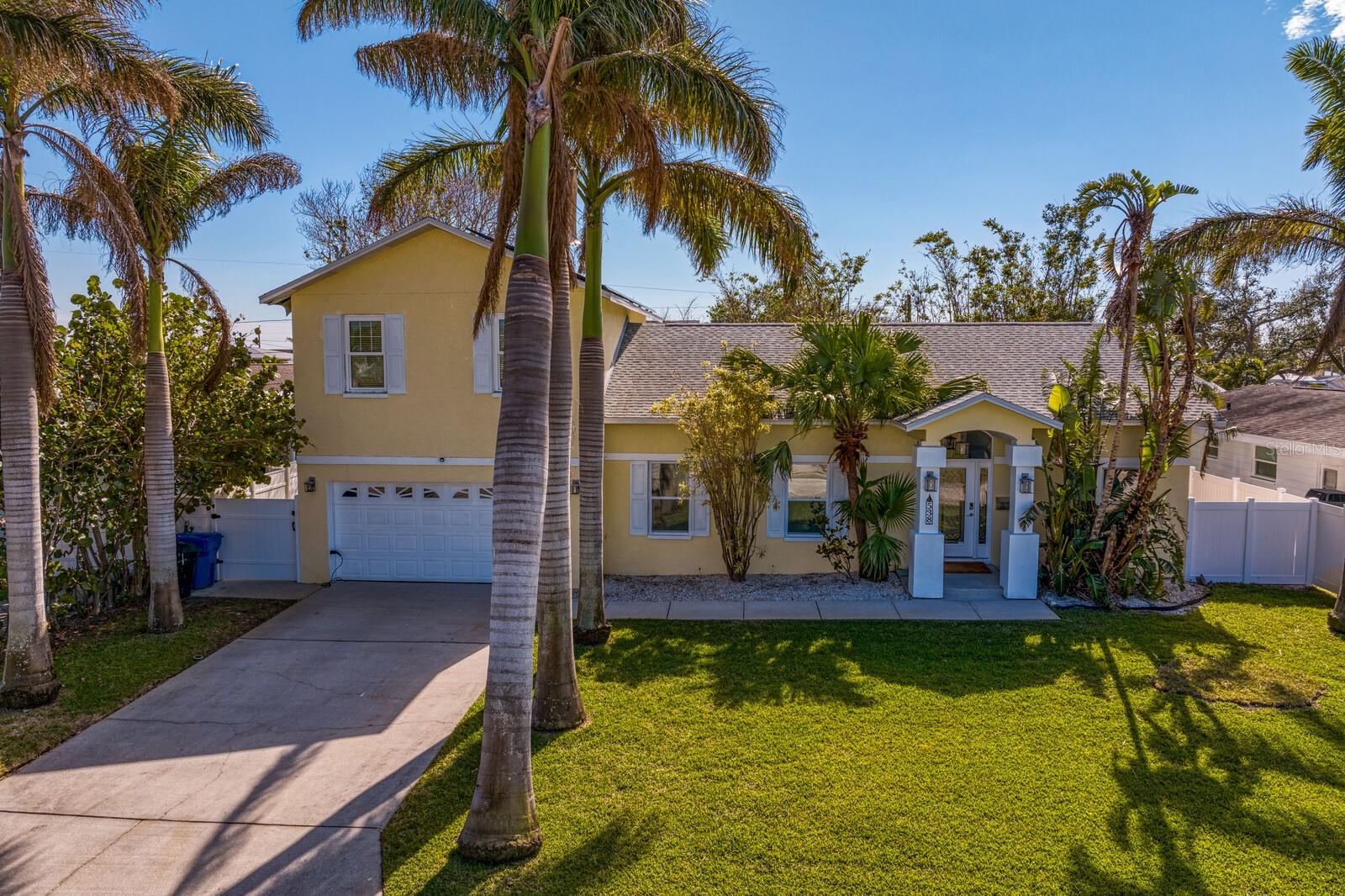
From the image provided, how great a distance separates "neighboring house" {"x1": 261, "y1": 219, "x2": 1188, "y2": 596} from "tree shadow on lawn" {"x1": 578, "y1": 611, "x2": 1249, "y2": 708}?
2.49 metres

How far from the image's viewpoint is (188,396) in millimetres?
12984

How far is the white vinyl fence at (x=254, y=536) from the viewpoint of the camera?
14.8 meters

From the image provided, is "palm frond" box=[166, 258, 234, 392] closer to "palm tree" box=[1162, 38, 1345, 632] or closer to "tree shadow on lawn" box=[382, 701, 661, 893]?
"tree shadow on lawn" box=[382, 701, 661, 893]

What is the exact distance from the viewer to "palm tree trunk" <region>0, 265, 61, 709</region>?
28.0 ft

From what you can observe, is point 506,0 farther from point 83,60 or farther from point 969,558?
point 969,558

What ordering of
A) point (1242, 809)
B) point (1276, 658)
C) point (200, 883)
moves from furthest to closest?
point (1276, 658) → point (1242, 809) → point (200, 883)

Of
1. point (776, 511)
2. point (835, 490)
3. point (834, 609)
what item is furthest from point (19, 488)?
point (835, 490)

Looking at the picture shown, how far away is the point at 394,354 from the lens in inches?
562

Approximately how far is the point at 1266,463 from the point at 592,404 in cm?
1881

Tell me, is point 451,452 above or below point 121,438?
below

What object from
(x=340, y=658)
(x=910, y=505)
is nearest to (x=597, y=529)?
(x=340, y=658)

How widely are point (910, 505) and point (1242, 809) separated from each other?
735 cm

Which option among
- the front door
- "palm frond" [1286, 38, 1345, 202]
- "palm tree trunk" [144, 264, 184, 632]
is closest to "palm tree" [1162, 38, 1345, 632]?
"palm frond" [1286, 38, 1345, 202]

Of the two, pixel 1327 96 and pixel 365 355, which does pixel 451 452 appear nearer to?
pixel 365 355
